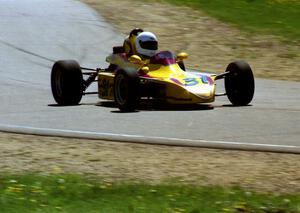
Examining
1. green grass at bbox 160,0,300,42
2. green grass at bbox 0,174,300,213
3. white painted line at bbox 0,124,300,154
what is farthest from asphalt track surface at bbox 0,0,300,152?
green grass at bbox 160,0,300,42

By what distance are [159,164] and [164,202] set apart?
166cm

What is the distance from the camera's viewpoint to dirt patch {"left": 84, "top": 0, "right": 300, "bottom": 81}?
816 inches

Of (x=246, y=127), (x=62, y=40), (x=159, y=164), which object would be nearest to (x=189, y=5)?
(x=62, y=40)

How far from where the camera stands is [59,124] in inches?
457

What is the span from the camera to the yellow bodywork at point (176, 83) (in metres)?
13.1

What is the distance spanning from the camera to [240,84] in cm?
1367

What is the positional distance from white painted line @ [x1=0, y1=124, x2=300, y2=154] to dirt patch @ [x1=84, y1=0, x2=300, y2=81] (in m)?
9.02

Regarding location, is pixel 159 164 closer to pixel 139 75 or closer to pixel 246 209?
pixel 246 209

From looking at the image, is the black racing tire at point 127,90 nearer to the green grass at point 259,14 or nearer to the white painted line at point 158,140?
the white painted line at point 158,140

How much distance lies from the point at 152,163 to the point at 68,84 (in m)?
5.31

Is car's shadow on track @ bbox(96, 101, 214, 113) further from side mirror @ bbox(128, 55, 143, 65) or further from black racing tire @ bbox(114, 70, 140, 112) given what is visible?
side mirror @ bbox(128, 55, 143, 65)

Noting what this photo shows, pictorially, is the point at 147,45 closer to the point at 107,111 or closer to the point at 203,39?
the point at 107,111

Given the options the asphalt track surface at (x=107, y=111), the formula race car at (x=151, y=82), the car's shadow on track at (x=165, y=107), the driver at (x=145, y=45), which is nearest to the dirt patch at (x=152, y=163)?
the asphalt track surface at (x=107, y=111)

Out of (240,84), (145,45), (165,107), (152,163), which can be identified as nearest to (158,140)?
(152,163)
